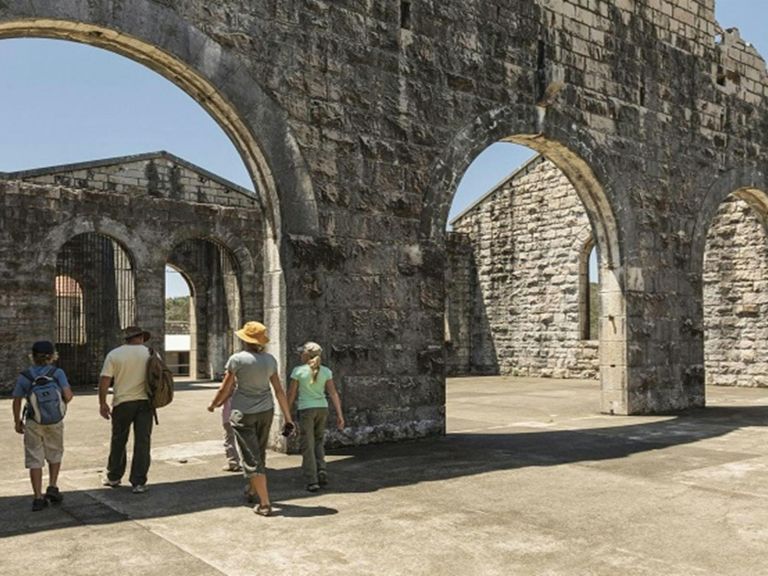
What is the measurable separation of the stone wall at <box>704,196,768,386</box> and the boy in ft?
46.5

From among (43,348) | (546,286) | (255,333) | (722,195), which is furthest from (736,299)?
(43,348)

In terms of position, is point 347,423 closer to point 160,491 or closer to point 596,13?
point 160,491

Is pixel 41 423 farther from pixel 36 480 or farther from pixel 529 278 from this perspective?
pixel 529 278

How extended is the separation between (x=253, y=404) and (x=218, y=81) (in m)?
3.20

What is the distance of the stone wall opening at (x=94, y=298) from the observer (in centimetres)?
1942

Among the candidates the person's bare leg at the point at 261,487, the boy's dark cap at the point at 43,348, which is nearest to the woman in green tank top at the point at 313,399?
the person's bare leg at the point at 261,487

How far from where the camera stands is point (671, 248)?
10828mm

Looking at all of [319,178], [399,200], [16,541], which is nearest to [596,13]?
[399,200]

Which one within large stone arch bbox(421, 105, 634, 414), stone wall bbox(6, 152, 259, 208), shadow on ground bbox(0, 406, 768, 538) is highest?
stone wall bbox(6, 152, 259, 208)

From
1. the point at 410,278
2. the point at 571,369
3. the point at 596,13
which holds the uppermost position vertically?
the point at 596,13

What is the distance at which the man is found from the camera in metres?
5.45

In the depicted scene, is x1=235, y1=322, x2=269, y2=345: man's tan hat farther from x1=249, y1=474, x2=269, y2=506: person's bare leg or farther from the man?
the man

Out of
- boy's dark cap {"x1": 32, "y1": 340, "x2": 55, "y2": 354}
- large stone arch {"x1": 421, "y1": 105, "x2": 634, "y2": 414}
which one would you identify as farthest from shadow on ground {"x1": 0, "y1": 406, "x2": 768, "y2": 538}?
large stone arch {"x1": 421, "y1": 105, "x2": 634, "y2": 414}

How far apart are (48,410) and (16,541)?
3.27 ft
